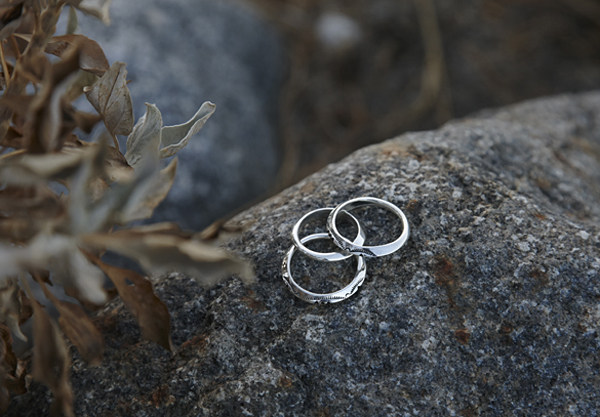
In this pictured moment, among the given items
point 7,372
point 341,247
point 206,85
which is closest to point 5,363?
point 7,372

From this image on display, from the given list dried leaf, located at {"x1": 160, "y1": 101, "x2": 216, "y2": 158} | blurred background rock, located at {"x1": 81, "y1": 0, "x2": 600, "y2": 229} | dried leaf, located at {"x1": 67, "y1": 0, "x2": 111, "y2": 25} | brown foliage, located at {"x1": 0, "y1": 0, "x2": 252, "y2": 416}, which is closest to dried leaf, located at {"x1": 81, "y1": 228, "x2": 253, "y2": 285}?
brown foliage, located at {"x1": 0, "y1": 0, "x2": 252, "y2": 416}

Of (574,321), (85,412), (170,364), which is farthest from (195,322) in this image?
(574,321)

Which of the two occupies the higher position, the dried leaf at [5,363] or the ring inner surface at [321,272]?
the dried leaf at [5,363]

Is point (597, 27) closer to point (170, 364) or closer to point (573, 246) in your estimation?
point (573, 246)

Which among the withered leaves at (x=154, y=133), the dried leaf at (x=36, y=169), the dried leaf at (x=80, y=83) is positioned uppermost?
the dried leaf at (x=36, y=169)

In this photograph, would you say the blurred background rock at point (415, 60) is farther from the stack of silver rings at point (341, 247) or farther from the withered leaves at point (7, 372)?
the withered leaves at point (7, 372)

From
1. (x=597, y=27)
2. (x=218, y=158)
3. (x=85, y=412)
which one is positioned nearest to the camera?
(x=85, y=412)

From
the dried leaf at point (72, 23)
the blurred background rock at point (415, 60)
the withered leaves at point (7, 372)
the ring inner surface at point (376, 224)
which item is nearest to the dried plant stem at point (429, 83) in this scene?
the blurred background rock at point (415, 60)

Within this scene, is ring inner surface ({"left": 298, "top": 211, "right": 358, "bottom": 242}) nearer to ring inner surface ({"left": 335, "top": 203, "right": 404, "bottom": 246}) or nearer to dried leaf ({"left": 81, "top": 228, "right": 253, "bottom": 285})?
ring inner surface ({"left": 335, "top": 203, "right": 404, "bottom": 246})
